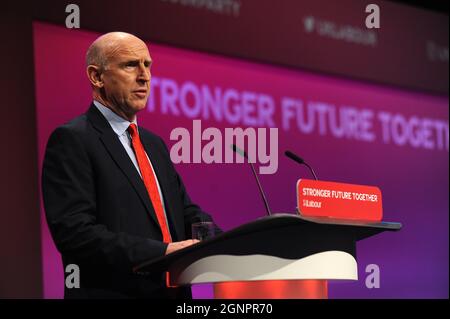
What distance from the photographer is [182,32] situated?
4516mm

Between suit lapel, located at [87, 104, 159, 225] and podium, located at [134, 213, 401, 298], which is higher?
suit lapel, located at [87, 104, 159, 225]

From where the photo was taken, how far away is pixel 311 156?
5023 mm

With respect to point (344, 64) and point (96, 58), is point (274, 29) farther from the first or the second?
point (96, 58)

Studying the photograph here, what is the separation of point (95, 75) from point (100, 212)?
44 centimetres

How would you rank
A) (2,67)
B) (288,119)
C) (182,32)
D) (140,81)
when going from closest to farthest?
(140,81) < (2,67) < (182,32) < (288,119)

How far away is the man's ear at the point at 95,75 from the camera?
243 cm

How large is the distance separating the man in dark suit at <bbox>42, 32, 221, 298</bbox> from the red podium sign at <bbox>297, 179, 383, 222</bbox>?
370 millimetres

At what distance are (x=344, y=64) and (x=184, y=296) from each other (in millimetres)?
3338

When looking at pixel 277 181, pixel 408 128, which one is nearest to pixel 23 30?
pixel 277 181

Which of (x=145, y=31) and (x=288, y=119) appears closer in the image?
(x=145, y=31)

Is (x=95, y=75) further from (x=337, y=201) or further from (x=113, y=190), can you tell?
(x=337, y=201)

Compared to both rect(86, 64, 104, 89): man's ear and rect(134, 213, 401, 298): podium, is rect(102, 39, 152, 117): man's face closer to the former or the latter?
rect(86, 64, 104, 89): man's ear

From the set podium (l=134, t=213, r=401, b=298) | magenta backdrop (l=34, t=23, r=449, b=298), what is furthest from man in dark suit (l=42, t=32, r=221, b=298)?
magenta backdrop (l=34, t=23, r=449, b=298)

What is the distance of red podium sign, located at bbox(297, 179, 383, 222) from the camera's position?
1.99 metres
